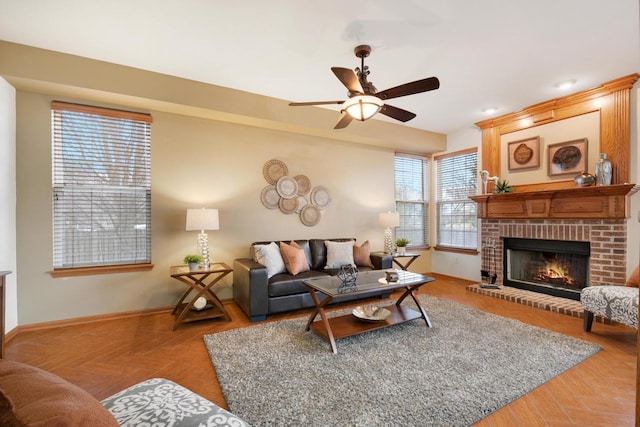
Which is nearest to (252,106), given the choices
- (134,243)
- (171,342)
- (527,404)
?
(134,243)

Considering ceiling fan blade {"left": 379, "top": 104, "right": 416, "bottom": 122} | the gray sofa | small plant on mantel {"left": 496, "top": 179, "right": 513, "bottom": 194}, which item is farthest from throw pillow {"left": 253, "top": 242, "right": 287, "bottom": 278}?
small plant on mantel {"left": 496, "top": 179, "right": 513, "bottom": 194}

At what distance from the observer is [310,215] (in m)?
4.62

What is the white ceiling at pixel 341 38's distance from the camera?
7.38 feet

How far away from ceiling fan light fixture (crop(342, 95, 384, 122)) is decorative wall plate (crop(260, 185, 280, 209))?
2.02 metres

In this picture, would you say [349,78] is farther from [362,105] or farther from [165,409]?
[165,409]

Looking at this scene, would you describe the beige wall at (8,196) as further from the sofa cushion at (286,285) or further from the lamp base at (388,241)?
the lamp base at (388,241)

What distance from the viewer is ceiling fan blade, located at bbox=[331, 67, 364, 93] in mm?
2197

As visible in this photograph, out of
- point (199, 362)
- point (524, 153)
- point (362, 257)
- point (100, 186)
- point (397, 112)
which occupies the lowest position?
point (199, 362)

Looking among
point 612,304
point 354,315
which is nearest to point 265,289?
point 354,315

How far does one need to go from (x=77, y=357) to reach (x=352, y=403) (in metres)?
2.39

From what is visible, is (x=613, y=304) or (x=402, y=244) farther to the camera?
(x=402, y=244)

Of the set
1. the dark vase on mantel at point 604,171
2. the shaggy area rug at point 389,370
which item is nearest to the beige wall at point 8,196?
the shaggy area rug at point 389,370

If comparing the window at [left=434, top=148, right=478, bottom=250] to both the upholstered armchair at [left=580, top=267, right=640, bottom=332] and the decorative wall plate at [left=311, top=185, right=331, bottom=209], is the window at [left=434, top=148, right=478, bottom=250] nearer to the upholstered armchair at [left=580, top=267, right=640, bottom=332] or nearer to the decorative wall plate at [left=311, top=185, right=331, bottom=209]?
the upholstered armchair at [left=580, top=267, right=640, bottom=332]

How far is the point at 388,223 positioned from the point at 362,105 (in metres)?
2.62
